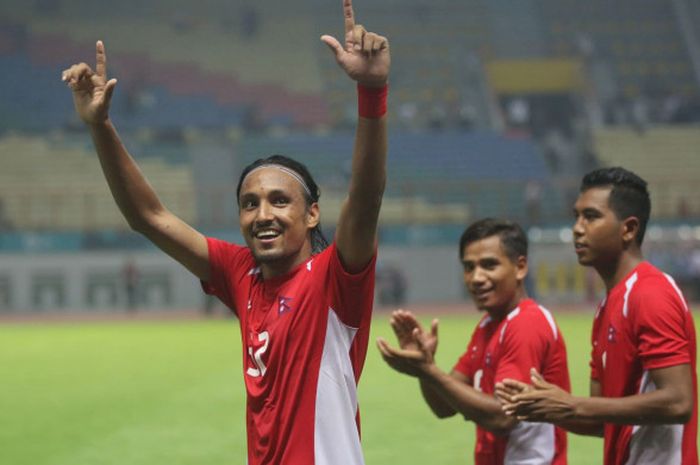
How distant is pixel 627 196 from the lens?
3.99 metres

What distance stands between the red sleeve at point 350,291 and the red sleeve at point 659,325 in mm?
973

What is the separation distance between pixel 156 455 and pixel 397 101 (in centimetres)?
3224

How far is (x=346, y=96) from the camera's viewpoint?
40719 millimetres

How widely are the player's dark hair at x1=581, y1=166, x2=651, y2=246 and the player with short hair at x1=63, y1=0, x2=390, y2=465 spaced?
46.4 inches

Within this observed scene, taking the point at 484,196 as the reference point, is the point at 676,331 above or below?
below

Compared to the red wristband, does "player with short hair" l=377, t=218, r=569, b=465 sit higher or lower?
lower

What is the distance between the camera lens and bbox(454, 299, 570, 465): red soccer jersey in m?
4.27

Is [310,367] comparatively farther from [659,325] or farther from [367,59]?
[659,325]

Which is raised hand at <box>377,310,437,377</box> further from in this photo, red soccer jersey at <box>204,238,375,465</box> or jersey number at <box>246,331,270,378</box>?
jersey number at <box>246,331,270,378</box>

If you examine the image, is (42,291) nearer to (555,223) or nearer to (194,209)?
(194,209)

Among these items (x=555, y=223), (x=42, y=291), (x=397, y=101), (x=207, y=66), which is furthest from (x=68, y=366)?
(x=207, y=66)

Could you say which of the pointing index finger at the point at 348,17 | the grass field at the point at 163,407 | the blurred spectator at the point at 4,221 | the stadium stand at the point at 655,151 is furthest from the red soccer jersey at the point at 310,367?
the stadium stand at the point at 655,151

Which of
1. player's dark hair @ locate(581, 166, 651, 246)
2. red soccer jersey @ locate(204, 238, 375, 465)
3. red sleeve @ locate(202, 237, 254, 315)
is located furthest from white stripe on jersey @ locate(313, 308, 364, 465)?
player's dark hair @ locate(581, 166, 651, 246)

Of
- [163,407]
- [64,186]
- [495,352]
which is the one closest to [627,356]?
[495,352]
